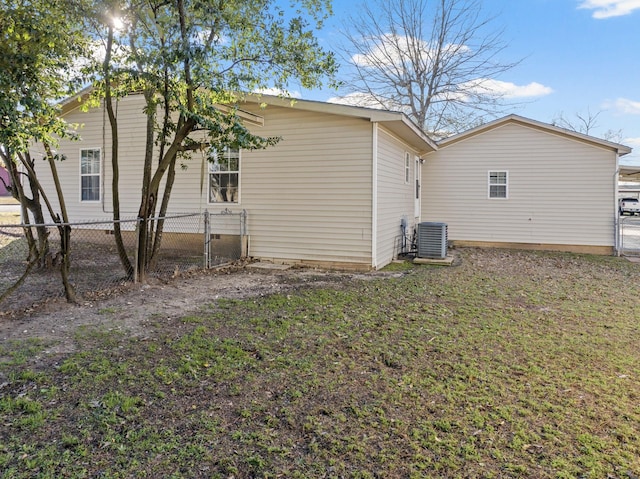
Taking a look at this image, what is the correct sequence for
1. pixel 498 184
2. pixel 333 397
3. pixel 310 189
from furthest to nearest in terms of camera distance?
1. pixel 498 184
2. pixel 310 189
3. pixel 333 397

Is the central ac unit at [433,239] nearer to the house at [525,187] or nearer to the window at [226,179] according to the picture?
the house at [525,187]

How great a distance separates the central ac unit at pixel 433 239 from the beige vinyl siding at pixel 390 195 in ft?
2.05

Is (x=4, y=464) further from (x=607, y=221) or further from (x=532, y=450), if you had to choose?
(x=607, y=221)

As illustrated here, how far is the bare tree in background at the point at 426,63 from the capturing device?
19.0 m

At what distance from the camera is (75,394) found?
2826mm

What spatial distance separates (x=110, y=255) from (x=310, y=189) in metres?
4.84

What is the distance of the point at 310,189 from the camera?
8250mm

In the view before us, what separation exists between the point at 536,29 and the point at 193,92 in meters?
16.4

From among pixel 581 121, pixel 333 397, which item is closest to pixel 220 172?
pixel 333 397

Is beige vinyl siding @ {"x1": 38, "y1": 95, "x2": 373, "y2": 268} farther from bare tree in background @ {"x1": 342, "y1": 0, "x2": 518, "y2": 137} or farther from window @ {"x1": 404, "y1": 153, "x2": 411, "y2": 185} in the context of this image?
bare tree in background @ {"x1": 342, "y1": 0, "x2": 518, "y2": 137}

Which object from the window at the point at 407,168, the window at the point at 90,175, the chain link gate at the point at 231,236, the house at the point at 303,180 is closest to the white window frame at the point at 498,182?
the window at the point at 407,168

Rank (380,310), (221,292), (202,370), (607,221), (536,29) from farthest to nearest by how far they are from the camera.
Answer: (536,29)
(607,221)
(221,292)
(380,310)
(202,370)

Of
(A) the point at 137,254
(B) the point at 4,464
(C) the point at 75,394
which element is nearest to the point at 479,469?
(B) the point at 4,464

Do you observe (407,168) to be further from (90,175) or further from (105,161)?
(90,175)
